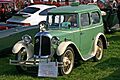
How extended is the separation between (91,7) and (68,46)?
1931 mm

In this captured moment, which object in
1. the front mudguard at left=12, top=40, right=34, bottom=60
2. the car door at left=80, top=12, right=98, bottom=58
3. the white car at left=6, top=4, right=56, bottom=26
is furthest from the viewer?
the white car at left=6, top=4, right=56, bottom=26

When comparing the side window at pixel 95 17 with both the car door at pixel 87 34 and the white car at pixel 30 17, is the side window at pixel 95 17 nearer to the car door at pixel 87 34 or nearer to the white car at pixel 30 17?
the car door at pixel 87 34

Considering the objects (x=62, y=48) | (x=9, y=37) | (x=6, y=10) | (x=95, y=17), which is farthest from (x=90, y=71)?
(x=6, y=10)

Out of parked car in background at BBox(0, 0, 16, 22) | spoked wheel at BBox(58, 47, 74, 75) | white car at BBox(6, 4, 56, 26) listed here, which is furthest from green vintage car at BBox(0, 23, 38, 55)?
parked car in background at BBox(0, 0, 16, 22)

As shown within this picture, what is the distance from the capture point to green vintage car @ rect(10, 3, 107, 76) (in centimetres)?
770

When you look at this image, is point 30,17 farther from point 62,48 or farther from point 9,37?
point 62,48

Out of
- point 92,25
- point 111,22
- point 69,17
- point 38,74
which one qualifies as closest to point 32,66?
point 38,74

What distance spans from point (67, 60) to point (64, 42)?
0.44 m

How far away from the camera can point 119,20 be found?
14.9 meters

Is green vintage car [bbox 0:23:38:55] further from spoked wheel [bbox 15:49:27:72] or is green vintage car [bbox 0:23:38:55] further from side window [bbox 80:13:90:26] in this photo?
side window [bbox 80:13:90:26]

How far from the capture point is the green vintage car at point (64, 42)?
770 cm

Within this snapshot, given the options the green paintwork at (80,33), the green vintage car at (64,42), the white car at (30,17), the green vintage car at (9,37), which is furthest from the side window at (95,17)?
the white car at (30,17)

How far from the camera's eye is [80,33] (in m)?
8.47

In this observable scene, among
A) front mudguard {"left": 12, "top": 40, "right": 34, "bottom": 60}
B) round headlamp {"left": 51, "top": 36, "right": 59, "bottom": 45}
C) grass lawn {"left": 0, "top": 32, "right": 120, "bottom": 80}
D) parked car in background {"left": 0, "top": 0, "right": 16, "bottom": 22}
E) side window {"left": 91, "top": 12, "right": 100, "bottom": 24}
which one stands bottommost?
grass lawn {"left": 0, "top": 32, "right": 120, "bottom": 80}
